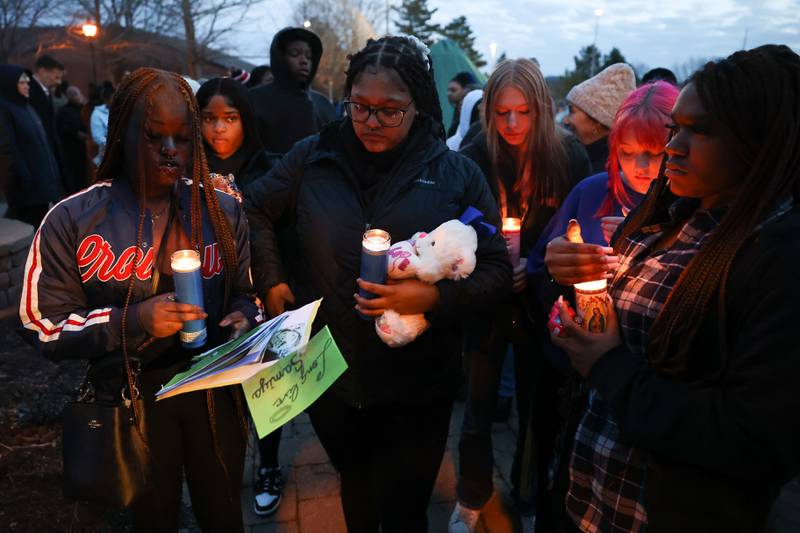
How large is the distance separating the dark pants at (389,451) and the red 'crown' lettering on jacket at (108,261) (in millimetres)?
875

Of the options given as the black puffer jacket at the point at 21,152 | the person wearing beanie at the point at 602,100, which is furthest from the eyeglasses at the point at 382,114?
the black puffer jacket at the point at 21,152

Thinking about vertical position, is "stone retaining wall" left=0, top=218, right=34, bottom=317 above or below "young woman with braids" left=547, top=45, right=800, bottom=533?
below

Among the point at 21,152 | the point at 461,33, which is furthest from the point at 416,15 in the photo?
the point at 21,152

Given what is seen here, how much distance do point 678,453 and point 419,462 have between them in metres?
1.13

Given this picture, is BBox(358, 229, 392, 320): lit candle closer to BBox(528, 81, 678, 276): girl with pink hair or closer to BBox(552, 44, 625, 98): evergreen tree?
BBox(528, 81, 678, 276): girl with pink hair

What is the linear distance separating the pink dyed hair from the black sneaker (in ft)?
7.62

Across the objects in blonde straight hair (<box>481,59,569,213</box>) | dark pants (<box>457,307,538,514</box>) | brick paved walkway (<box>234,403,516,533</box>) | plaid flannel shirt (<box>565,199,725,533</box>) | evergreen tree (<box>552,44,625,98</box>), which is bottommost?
brick paved walkway (<box>234,403,516,533</box>)

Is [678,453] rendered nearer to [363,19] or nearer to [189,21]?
[189,21]

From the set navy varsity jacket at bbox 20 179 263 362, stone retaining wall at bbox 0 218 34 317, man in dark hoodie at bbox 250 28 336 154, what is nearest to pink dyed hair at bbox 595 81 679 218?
navy varsity jacket at bbox 20 179 263 362

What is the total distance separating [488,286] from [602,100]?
244cm

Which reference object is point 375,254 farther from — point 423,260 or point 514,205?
point 514,205

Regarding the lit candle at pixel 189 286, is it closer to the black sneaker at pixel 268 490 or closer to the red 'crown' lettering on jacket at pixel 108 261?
the red 'crown' lettering on jacket at pixel 108 261

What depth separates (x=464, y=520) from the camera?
9.44ft

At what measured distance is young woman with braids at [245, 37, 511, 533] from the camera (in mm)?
2031
